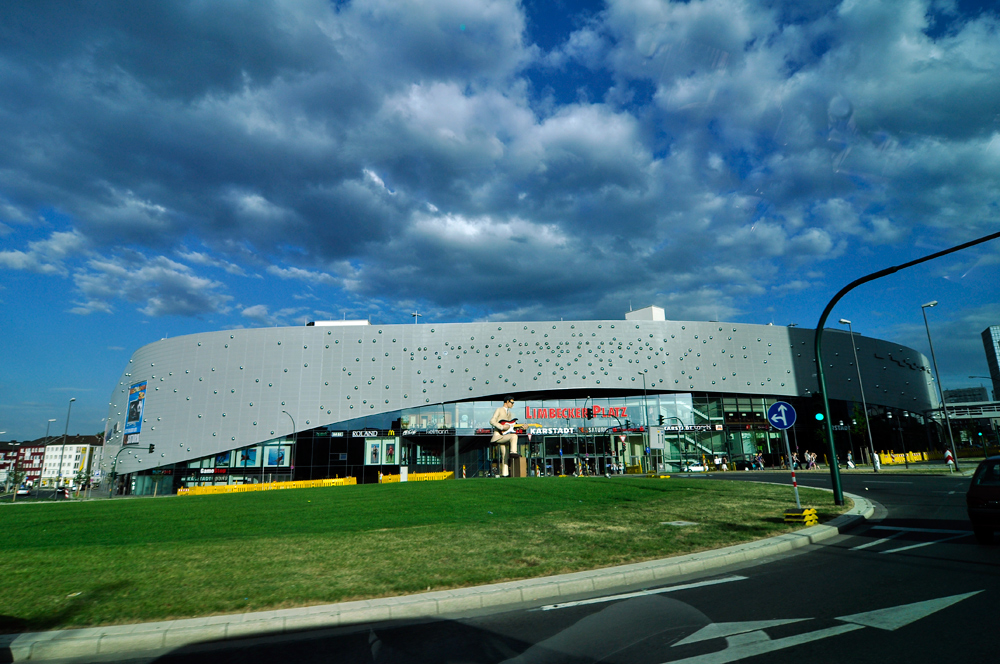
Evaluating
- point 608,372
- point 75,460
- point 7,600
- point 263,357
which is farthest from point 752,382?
point 75,460

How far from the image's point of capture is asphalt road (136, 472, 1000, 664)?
167 inches

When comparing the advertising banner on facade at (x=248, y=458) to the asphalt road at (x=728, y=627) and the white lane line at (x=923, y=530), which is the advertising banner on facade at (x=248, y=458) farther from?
the asphalt road at (x=728, y=627)

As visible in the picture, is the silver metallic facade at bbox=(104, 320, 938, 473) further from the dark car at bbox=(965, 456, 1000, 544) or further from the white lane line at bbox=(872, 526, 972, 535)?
the dark car at bbox=(965, 456, 1000, 544)

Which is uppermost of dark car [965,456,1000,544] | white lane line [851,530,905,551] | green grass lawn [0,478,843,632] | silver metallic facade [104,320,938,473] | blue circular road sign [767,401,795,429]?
silver metallic facade [104,320,938,473]

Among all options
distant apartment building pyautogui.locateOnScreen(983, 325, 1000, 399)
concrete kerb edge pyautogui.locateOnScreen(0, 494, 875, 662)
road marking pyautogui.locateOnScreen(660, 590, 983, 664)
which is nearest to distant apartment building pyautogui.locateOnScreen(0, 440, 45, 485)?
concrete kerb edge pyautogui.locateOnScreen(0, 494, 875, 662)

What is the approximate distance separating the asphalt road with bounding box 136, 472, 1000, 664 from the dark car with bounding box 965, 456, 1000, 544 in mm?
1430

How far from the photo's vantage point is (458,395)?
64.6m

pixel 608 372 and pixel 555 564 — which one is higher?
pixel 608 372

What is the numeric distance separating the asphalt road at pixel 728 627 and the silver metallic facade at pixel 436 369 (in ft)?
191

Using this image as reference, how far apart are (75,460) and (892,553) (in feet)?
665

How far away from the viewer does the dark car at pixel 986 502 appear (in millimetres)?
8094

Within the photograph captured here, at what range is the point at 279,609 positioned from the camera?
561 centimetres

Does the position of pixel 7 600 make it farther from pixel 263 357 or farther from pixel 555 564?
pixel 263 357

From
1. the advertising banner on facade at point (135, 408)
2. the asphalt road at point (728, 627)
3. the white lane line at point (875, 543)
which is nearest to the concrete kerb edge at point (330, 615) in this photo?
the asphalt road at point (728, 627)
